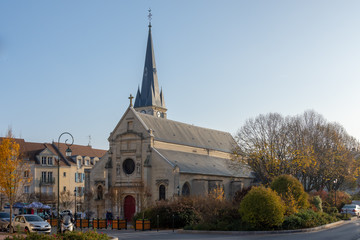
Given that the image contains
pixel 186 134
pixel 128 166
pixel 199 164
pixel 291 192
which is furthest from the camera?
pixel 186 134

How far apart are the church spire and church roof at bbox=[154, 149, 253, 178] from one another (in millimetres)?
30464

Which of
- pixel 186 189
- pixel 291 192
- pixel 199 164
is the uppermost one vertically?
pixel 199 164

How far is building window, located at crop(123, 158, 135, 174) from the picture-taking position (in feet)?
170

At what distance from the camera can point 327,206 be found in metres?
45.4

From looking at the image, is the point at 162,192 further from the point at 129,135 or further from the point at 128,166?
the point at 129,135

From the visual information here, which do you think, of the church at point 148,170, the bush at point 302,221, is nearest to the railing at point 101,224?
the church at point 148,170

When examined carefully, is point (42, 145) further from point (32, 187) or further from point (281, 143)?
point (281, 143)

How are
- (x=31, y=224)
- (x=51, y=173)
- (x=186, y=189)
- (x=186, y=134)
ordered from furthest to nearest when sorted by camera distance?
(x=51, y=173), (x=186, y=134), (x=186, y=189), (x=31, y=224)

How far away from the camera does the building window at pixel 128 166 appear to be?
170ft

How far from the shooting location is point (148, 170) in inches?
1944

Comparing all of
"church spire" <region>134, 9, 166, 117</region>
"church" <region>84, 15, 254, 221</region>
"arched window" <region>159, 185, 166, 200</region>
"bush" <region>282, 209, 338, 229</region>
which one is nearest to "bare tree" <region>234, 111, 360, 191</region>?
"church" <region>84, 15, 254, 221</region>

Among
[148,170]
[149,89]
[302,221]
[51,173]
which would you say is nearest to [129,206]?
[148,170]

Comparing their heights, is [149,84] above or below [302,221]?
above

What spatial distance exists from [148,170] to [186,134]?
39.5ft
